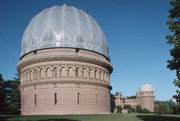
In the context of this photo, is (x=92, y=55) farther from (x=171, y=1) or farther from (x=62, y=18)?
(x=171, y=1)

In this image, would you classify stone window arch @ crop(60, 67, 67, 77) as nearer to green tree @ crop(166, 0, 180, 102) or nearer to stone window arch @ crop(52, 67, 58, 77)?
stone window arch @ crop(52, 67, 58, 77)

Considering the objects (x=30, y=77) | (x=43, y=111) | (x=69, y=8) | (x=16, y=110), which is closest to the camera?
(x=43, y=111)

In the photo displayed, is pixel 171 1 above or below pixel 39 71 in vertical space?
above

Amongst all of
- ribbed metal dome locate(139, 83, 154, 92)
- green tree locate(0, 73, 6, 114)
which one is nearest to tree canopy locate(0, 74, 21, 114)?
green tree locate(0, 73, 6, 114)

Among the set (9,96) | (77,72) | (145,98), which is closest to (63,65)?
(77,72)

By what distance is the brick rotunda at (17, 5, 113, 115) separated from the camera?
101ft

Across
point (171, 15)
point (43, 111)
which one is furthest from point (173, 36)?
point (43, 111)

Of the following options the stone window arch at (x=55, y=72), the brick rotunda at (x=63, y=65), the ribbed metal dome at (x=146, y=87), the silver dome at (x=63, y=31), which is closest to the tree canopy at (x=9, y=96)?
the brick rotunda at (x=63, y=65)

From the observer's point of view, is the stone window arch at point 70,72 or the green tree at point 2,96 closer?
the stone window arch at point 70,72

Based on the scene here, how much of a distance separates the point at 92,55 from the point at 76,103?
6.46 metres

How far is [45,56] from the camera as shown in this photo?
3147cm

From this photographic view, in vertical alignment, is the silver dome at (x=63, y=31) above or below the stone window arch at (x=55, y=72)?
above

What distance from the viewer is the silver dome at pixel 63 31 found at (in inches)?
1278

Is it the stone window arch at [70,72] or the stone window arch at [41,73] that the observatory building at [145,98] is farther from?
the stone window arch at [41,73]
